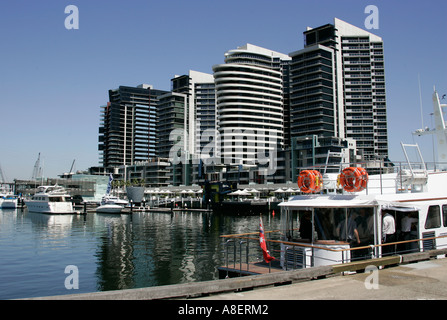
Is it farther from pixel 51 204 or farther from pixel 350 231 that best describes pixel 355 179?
pixel 51 204

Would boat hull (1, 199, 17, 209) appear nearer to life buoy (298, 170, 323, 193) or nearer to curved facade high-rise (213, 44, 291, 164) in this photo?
curved facade high-rise (213, 44, 291, 164)

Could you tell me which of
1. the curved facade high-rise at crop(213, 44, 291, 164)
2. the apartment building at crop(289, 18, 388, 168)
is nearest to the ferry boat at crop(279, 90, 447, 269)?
the apartment building at crop(289, 18, 388, 168)

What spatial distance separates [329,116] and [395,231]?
14590 centimetres

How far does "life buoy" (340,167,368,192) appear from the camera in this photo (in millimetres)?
15750

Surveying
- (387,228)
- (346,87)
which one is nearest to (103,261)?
(387,228)

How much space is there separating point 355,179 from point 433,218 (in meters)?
4.93

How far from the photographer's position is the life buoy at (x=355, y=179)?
1575 centimetres

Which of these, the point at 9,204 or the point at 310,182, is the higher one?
the point at 310,182

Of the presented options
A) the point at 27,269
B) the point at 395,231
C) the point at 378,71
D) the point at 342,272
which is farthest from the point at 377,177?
the point at 378,71

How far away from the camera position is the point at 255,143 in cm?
17275

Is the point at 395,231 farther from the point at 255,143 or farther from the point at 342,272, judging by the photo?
the point at 255,143

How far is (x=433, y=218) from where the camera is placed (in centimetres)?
1733

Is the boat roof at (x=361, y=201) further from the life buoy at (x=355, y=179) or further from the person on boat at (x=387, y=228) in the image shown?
the life buoy at (x=355, y=179)

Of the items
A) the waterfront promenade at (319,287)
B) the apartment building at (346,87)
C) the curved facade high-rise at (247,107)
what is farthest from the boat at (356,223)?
the curved facade high-rise at (247,107)
